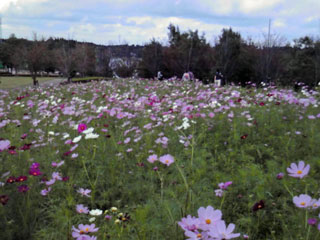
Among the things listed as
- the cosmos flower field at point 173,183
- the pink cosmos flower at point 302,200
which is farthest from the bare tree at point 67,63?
the pink cosmos flower at point 302,200

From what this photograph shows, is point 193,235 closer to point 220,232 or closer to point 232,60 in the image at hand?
point 220,232

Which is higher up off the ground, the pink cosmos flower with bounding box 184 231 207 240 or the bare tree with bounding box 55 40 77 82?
the bare tree with bounding box 55 40 77 82

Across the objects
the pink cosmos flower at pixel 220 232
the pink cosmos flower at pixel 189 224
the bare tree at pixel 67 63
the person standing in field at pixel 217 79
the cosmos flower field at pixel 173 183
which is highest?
the bare tree at pixel 67 63

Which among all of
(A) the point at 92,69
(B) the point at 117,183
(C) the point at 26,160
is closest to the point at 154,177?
(B) the point at 117,183

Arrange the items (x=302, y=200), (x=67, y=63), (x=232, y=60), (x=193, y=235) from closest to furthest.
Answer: (x=193, y=235)
(x=302, y=200)
(x=232, y=60)
(x=67, y=63)

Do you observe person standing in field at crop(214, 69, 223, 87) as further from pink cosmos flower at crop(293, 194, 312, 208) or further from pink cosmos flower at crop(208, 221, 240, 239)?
pink cosmos flower at crop(208, 221, 240, 239)

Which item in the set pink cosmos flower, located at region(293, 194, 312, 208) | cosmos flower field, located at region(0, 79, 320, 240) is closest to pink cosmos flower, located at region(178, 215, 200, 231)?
cosmos flower field, located at region(0, 79, 320, 240)

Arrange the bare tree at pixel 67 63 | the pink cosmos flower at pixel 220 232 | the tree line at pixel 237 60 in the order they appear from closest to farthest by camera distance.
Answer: the pink cosmos flower at pixel 220 232 → the tree line at pixel 237 60 → the bare tree at pixel 67 63

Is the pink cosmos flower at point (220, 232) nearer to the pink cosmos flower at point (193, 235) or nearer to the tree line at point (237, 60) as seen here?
the pink cosmos flower at point (193, 235)

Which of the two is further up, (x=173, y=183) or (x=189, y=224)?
(x=189, y=224)

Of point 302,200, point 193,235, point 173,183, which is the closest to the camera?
point 193,235

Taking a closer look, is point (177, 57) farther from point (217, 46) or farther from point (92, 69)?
point (92, 69)

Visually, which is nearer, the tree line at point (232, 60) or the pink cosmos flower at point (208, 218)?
the pink cosmos flower at point (208, 218)

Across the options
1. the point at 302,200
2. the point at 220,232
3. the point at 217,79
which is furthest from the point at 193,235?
the point at 217,79
